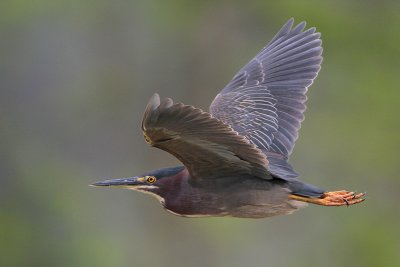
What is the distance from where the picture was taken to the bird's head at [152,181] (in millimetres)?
8805

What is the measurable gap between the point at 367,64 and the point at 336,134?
975 mm

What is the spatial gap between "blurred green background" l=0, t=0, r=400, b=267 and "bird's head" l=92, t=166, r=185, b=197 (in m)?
5.91

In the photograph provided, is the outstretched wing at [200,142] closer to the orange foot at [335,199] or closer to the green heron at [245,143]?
the green heron at [245,143]

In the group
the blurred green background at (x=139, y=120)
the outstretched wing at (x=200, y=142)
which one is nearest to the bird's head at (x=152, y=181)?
the outstretched wing at (x=200, y=142)

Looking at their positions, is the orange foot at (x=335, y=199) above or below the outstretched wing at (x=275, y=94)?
below

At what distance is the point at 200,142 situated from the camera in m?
8.23

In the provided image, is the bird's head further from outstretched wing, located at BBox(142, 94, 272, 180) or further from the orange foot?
the orange foot

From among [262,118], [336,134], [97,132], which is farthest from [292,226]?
[262,118]

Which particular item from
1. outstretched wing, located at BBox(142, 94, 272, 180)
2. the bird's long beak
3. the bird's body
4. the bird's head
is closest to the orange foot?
the bird's body

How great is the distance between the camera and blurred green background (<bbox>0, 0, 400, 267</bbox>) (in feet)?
50.1

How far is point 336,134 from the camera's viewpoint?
1645cm

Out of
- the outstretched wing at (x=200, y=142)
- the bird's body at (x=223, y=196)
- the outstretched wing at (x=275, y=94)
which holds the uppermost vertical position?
the outstretched wing at (x=275, y=94)

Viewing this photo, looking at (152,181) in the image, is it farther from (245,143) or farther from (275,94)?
(275,94)

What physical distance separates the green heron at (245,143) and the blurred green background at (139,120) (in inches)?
188
